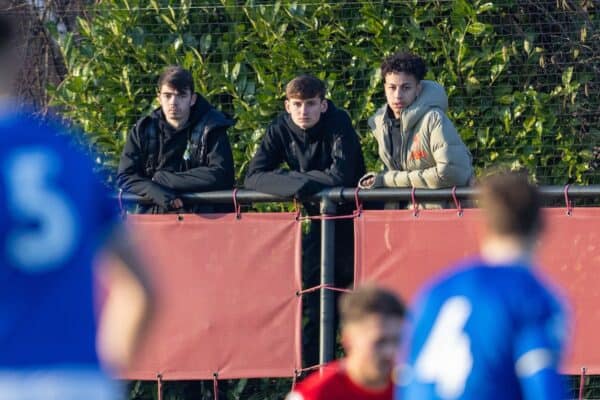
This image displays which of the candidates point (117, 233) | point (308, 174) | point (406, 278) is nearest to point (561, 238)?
point (406, 278)

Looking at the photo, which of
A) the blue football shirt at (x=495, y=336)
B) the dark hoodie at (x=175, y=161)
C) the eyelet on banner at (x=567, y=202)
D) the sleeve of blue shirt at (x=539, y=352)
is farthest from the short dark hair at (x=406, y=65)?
the sleeve of blue shirt at (x=539, y=352)

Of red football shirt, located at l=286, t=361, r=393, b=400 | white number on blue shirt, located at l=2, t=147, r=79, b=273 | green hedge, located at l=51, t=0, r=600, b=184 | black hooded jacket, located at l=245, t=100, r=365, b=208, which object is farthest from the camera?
green hedge, located at l=51, t=0, r=600, b=184

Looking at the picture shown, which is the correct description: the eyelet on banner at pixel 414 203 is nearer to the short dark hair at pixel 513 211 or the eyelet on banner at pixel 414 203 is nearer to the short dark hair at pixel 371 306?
the short dark hair at pixel 371 306

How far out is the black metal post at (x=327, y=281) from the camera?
8586 millimetres

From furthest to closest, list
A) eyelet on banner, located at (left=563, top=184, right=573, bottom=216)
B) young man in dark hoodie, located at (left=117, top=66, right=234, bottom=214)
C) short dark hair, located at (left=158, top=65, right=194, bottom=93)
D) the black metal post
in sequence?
short dark hair, located at (left=158, top=65, right=194, bottom=93) < young man in dark hoodie, located at (left=117, top=66, right=234, bottom=214) < the black metal post < eyelet on banner, located at (left=563, top=184, right=573, bottom=216)

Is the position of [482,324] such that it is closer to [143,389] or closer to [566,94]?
[143,389]

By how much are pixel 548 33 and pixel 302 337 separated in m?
3.50

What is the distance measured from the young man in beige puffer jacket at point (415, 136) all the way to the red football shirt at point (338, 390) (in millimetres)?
3689

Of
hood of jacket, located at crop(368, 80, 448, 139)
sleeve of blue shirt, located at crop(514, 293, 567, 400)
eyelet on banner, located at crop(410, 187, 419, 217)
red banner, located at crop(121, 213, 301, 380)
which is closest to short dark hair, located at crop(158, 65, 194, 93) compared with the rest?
red banner, located at crop(121, 213, 301, 380)

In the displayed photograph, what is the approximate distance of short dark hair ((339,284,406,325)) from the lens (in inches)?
189

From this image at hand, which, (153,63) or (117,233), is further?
(153,63)

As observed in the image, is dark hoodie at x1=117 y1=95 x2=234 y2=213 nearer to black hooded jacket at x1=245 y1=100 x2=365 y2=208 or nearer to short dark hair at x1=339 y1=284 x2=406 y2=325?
black hooded jacket at x1=245 y1=100 x2=365 y2=208

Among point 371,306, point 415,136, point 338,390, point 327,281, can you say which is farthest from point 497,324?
point 415,136

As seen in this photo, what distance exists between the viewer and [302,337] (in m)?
8.64
